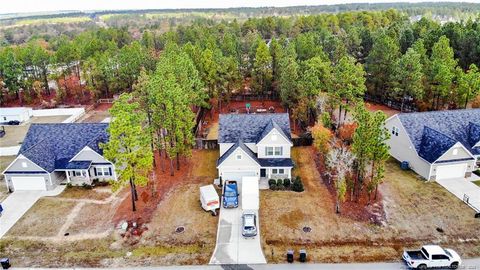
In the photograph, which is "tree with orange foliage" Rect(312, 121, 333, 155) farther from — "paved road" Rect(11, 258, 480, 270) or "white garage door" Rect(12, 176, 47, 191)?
"white garage door" Rect(12, 176, 47, 191)

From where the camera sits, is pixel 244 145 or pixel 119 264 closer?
pixel 119 264

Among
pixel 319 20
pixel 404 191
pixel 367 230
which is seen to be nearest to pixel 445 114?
pixel 404 191

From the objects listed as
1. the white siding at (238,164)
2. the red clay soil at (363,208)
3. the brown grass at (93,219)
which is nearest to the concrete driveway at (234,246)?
the white siding at (238,164)

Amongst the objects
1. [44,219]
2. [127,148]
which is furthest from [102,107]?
[127,148]

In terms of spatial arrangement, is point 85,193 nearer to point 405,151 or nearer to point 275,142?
point 275,142

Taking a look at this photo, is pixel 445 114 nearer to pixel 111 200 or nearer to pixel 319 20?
pixel 111 200

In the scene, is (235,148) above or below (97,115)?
above

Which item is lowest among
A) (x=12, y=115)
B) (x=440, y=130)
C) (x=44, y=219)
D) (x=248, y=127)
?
(x=44, y=219)

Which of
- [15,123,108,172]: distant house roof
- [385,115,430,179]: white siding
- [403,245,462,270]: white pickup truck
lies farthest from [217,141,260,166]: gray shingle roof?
[403,245,462,270]: white pickup truck
